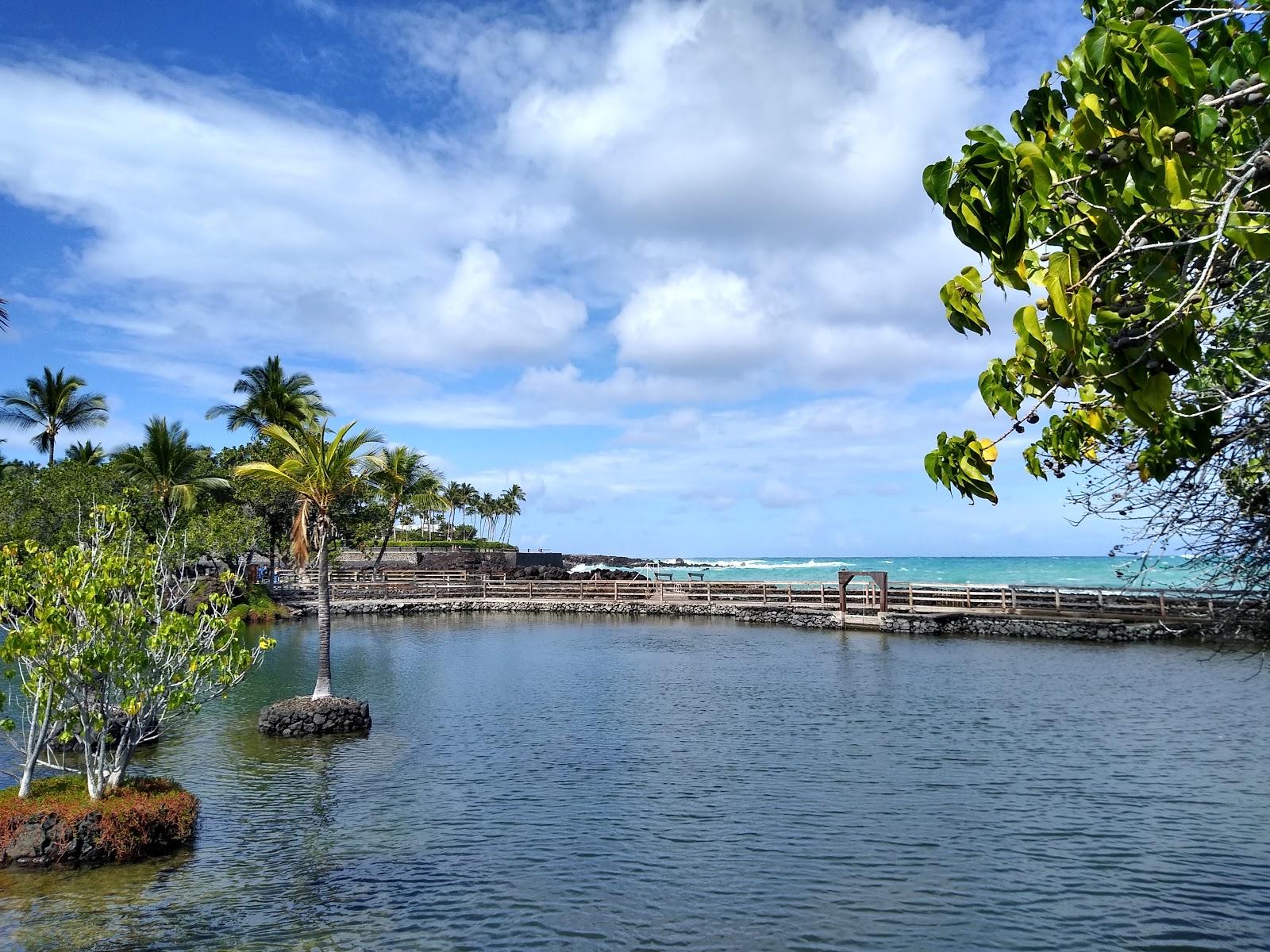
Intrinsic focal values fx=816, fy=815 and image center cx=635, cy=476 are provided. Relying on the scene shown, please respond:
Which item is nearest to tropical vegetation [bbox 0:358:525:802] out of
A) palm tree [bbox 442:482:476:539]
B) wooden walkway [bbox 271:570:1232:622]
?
wooden walkway [bbox 271:570:1232:622]

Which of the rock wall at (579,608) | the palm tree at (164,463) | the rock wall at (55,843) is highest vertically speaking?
the palm tree at (164,463)

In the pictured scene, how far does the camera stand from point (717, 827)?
1189 centimetres

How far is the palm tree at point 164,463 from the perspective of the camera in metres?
44.3

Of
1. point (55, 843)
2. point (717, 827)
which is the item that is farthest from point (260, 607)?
point (717, 827)

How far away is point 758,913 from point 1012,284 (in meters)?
8.07

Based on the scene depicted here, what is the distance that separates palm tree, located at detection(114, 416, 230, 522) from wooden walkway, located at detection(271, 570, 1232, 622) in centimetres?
971

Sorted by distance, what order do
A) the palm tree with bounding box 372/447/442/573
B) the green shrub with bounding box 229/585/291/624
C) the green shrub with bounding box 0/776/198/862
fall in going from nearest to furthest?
1. the green shrub with bounding box 0/776/198/862
2. the green shrub with bounding box 229/585/291/624
3. the palm tree with bounding box 372/447/442/573

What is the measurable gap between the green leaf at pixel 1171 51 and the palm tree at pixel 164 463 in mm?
48343

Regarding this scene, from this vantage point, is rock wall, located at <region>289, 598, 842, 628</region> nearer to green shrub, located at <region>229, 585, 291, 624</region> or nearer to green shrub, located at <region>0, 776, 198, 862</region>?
green shrub, located at <region>229, 585, 291, 624</region>

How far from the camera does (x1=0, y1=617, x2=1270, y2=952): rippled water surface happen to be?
28.7ft

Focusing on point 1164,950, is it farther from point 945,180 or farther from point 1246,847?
point 945,180

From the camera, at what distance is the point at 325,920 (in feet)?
29.2

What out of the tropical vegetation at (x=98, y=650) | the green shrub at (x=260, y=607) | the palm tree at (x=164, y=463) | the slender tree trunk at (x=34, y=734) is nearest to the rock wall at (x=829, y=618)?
the green shrub at (x=260, y=607)

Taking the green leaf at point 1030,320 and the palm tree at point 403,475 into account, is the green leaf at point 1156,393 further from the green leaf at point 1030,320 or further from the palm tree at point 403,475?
the palm tree at point 403,475
